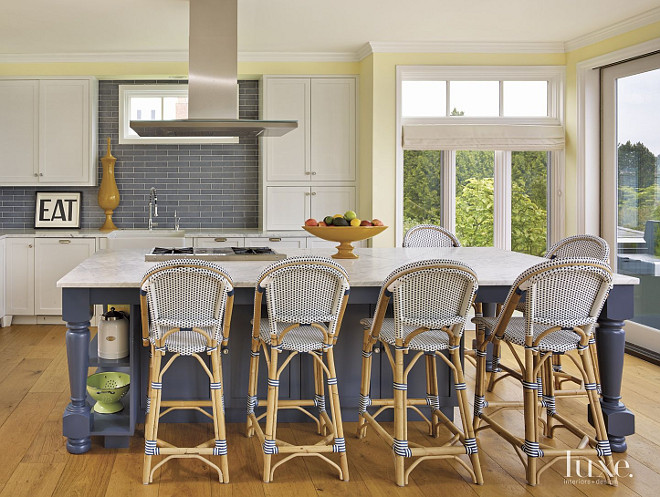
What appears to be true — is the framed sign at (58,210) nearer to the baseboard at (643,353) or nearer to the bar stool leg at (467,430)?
the bar stool leg at (467,430)

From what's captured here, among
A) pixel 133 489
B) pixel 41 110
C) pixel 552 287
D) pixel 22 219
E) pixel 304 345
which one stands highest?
pixel 41 110

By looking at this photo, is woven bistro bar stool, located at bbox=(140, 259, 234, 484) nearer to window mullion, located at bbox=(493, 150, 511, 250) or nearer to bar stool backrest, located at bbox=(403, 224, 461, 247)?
bar stool backrest, located at bbox=(403, 224, 461, 247)

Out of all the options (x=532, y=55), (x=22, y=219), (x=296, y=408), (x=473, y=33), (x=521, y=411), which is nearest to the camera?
(x=296, y=408)

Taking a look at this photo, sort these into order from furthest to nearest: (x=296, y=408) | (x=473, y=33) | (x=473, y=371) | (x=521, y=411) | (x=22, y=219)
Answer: (x=22, y=219) → (x=473, y=33) → (x=473, y=371) → (x=521, y=411) → (x=296, y=408)

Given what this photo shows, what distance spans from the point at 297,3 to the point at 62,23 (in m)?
1.96

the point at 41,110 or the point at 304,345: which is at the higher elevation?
the point at 41,110

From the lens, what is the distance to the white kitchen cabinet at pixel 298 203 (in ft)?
20.7

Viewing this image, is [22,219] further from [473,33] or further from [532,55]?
[532,55]

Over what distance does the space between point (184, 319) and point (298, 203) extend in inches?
139

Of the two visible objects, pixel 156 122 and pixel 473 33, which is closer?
pixel 156 122

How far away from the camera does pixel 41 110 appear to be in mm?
6301

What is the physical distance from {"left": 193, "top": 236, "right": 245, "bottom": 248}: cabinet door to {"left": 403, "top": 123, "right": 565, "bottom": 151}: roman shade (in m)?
1.78

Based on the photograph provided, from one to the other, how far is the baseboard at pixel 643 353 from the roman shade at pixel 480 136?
75.0 inches

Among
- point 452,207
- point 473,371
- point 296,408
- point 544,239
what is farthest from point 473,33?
point 296,408
